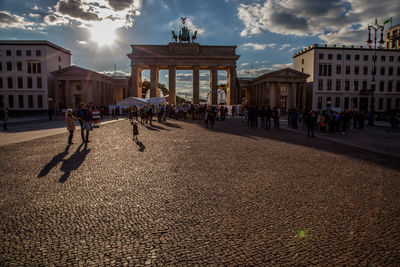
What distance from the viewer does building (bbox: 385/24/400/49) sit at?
70938mm

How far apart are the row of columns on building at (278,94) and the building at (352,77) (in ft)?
15.9

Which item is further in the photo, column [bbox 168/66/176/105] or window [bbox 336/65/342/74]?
window [bbox 336/65/342/74]

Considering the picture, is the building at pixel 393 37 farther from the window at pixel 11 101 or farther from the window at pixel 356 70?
the window at pixel 11 101

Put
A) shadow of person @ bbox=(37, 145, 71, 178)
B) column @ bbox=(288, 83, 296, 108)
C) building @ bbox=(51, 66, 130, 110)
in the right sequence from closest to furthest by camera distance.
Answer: shadow of person @ bbox=(37, 145, 71, 178), building @ bbox=(51, 66, 130, 110), column @ bbox=(288, 83, 296, 108)

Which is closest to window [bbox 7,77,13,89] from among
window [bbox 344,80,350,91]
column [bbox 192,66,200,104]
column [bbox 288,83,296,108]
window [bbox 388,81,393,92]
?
column [bbox 192,66,200,104]

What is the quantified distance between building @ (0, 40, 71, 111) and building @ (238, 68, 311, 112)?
50.5 meters

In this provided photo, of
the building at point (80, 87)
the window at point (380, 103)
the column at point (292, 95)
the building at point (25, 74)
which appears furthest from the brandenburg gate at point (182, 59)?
the window at point (380, 103)

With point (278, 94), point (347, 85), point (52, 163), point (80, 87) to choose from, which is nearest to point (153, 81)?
point (80, 87)

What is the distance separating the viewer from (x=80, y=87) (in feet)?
214

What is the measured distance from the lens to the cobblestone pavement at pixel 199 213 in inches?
122

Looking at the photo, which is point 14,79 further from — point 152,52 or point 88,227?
point 88,227

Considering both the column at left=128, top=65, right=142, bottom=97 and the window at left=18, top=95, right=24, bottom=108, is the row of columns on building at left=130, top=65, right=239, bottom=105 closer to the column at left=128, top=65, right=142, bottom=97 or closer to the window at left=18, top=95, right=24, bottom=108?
the column at left=128, top=65, right=142, bottom=97

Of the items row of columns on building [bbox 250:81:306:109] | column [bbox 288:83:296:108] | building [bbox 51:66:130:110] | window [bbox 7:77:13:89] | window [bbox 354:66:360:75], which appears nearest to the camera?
building [bbox 51:66:130:110]

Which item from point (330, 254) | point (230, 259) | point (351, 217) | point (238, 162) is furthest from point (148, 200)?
point (238, 162)
